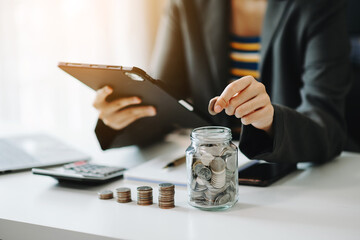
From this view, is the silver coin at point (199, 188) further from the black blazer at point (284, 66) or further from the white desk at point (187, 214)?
the black blazer at point (284, 66)

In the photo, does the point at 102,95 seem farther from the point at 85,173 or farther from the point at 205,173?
the point at 205,173

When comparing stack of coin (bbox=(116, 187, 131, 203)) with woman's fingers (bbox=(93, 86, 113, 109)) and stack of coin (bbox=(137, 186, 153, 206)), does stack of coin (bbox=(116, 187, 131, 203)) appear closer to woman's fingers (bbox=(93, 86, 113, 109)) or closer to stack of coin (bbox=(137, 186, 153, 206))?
stack of coin (bbox=(137, 186, 153, 206))

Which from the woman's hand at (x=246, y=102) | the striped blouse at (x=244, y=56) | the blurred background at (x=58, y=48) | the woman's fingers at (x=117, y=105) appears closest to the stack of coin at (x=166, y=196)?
the woman's hand at (x=246, y=102)

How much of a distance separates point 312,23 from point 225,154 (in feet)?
2.26

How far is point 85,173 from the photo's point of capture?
922mm

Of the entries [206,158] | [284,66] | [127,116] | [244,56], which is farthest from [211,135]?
[244,56]

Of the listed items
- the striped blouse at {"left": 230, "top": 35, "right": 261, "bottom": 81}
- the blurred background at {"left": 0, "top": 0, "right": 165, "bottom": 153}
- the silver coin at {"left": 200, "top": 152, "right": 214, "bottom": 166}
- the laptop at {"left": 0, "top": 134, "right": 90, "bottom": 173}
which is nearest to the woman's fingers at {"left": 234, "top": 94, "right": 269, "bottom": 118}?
the silver coin at {"left": 200, "top": 152, "right": 214, "bottom": 166}

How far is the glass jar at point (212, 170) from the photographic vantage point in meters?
0.73

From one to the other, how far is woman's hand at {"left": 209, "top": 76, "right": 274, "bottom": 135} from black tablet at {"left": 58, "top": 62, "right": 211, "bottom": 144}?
16 cm

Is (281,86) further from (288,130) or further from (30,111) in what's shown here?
(30,111)

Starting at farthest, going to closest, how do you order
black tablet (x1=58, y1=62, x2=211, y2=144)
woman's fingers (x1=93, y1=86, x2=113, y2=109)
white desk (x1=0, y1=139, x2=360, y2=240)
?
woman's fingers (x1=93, y1=86, x2=113, y2=109) < black tablet (x1=58, y1=62, x2=211, y2=144) < white desk (x1=0, y1=139, x2=360, y2=240)

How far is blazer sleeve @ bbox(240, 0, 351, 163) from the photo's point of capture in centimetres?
88

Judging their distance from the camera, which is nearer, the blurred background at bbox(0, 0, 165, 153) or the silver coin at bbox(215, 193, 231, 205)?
the silver coin at bbox(215, 193, 231, 205)

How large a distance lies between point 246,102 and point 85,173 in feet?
1.16
